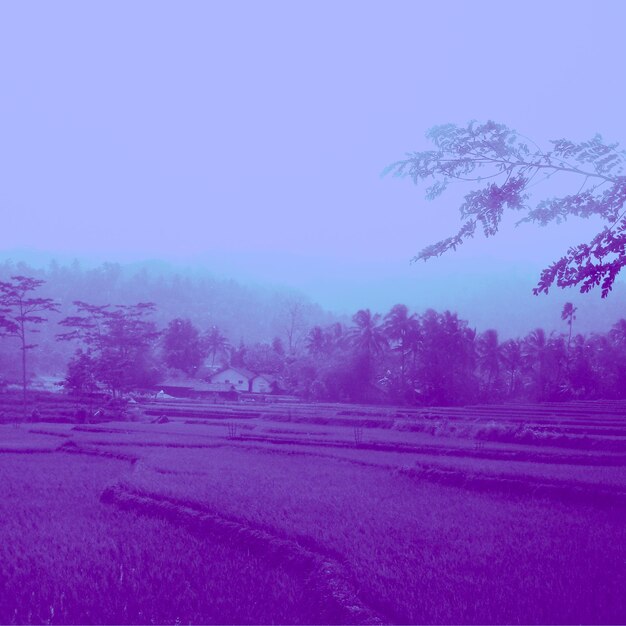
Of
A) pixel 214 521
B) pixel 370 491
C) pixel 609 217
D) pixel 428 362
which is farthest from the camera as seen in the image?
pixel 428 362

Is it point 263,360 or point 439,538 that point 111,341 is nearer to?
point 263,360

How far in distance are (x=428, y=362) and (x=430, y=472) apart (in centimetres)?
3949

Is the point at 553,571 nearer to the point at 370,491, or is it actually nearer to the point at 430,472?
the point at 370,491

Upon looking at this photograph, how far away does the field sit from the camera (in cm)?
540

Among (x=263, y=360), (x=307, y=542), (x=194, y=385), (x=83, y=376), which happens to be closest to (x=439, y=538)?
(x=307, y=542)

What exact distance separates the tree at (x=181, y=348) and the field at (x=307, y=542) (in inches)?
2233

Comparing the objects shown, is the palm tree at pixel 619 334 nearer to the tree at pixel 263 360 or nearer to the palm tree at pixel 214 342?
the tree at pixel 263 360

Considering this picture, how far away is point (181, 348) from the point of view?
7394 cm

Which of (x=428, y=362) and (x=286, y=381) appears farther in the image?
Answer: (x=286, y=381)

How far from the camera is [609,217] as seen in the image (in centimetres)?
501

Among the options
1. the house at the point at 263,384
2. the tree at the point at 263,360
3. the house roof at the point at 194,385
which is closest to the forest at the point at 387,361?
the house at the point at 263,384

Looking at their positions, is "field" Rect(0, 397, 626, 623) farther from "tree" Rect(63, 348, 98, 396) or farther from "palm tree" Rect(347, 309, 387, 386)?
"palm tree" Rect(347, 309, 387, 386)

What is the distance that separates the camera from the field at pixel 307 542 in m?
5.40

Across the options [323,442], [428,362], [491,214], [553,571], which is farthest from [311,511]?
[428,362]
